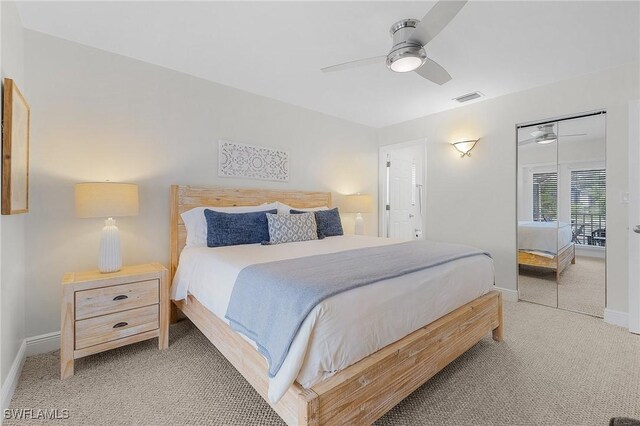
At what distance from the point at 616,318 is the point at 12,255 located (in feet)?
15.9

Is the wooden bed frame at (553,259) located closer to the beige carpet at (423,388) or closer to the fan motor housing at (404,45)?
the beige carpet at (423,388)

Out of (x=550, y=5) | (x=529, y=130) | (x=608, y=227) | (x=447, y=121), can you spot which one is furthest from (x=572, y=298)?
(x=550, y=5)

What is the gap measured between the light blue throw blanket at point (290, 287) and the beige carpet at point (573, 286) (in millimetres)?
1992

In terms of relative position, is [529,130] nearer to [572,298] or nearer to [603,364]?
[572,298]

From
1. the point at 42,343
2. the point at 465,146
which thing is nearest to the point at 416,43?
the point at 465,146

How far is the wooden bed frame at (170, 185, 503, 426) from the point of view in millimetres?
→ 1180

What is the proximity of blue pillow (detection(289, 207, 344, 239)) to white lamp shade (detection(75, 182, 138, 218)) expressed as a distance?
5.30ft

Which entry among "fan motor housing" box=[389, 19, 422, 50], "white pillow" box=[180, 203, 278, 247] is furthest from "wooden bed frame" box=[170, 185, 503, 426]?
"fan motor housing" box=[389, 19, 422, 50]

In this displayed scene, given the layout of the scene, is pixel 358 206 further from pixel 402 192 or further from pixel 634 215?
pixel 634 215

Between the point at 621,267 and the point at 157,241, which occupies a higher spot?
the point at 157,241

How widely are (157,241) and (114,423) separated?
5.01 feet

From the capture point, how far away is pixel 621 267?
2.63 meters

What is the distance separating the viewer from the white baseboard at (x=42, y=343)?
2100 millimetres

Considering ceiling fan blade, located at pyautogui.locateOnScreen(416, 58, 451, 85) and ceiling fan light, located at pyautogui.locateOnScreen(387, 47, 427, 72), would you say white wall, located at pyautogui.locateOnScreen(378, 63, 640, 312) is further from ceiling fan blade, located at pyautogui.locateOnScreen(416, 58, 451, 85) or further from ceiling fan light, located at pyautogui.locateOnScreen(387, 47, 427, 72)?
ceiling fan light, located at pyautogui.locateOnScreen(387, 47, 427, 72)
